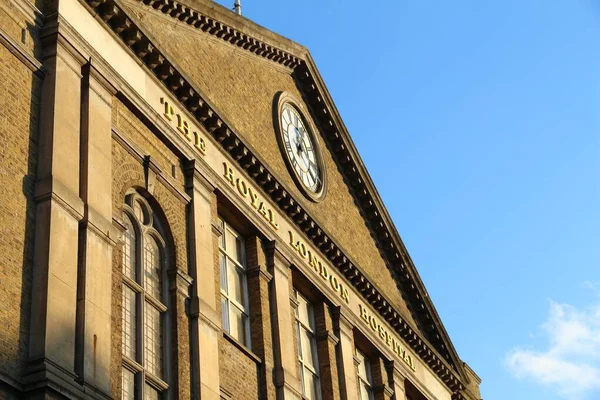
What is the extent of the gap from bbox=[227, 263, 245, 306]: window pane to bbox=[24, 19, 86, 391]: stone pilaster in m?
5.83

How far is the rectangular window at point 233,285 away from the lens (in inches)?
930

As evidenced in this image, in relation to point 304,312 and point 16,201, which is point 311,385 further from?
point 16,201

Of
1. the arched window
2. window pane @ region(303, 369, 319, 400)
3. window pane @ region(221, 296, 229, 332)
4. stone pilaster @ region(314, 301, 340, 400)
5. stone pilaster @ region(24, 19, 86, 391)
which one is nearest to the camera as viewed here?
stone pilaster @ region(24, 19, 86, 391)

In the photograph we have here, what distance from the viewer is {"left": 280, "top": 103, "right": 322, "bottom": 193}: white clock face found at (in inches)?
1132

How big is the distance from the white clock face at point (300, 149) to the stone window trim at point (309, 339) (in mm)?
3163

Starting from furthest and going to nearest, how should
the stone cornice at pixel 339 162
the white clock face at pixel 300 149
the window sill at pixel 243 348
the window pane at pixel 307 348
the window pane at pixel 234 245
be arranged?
the white clock face at pixel 300 149
the window pane at pixel 307 348
the window pane at pixel 234 245
the stone cornice at pixel 339 162
the window sill at pixel 243 348

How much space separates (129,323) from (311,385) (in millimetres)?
7519

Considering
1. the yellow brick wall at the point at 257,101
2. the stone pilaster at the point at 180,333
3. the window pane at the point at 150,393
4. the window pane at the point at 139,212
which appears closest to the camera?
the window pane at the point at 150,393

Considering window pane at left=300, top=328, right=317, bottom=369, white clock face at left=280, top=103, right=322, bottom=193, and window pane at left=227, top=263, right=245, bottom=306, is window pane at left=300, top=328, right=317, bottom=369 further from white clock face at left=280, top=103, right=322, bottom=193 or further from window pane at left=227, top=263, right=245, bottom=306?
white clock face at left=280, top=103, right=322, bottom=193

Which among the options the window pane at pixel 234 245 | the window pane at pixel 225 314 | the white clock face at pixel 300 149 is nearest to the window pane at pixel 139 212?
the window pane at pixel 225 314

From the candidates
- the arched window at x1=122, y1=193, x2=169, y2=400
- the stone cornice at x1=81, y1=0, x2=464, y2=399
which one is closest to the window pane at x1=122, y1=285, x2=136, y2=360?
the arched window at x1=122, y1=193, x2=169, y2=400

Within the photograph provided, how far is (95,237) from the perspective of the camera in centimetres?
1875

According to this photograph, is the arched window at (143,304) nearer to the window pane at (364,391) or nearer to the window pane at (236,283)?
the window pane at (236,283)

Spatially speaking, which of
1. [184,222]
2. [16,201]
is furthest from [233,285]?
[16,201]
